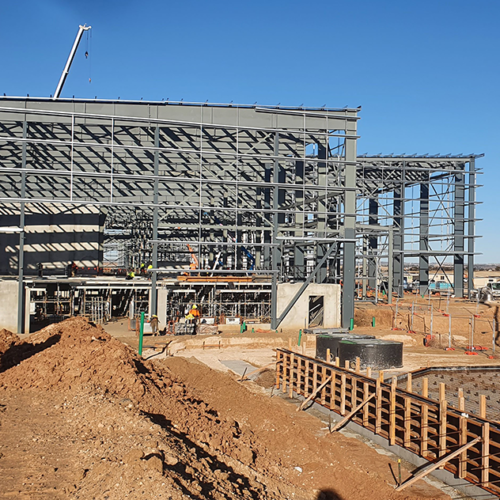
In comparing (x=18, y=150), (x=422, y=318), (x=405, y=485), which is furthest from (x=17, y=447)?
(x=422, y=318)

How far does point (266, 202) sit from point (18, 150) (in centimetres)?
1765

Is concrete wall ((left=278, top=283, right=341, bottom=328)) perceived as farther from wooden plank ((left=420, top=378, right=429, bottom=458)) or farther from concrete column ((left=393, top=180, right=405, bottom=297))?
wooden plank ((left=420, top=378, right=429, bottom=458))

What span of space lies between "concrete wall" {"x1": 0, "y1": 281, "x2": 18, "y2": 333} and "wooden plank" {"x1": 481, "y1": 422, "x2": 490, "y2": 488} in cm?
2457

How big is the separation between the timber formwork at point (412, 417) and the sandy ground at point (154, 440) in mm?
784

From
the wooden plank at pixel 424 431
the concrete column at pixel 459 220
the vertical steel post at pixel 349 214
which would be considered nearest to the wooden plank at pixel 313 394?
the wooden plank at pixel 424 431

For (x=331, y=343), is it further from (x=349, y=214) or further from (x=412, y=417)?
(x=349, y=214)

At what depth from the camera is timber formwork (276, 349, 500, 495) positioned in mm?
11031

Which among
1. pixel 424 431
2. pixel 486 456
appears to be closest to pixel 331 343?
pixel 424 431

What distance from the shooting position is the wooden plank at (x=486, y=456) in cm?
1071

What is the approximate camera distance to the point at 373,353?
2056 centimetres

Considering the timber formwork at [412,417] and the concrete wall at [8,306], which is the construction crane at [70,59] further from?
the timber formwork at [412,417]

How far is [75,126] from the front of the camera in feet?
103

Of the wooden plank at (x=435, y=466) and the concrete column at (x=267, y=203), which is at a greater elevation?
the concrete column at (x=267, y=203)

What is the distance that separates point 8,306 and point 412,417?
22902 millimetres
